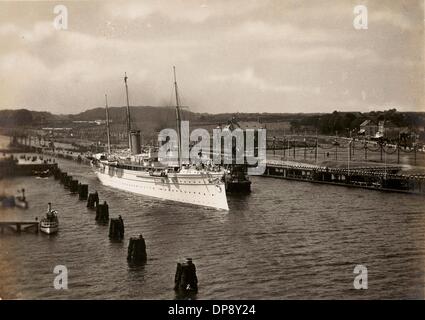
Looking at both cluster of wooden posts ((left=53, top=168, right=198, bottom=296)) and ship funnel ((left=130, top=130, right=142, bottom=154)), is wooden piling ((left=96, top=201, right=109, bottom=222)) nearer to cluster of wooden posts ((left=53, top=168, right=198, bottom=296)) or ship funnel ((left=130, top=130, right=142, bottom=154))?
cluster of wooden posts ((left=53, top=168, right=198, bottom=296))

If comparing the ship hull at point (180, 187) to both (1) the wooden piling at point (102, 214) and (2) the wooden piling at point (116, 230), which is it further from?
(2) the wooden piling at point (116, 230)

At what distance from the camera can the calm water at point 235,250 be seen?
71.1ft

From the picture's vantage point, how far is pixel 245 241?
2836cm

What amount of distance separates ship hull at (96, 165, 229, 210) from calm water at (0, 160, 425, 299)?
1094mm

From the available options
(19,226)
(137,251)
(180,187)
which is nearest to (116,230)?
(137,251)

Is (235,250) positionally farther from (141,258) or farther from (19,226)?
(19,226)

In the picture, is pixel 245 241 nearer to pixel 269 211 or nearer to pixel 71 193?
pixel 269 211

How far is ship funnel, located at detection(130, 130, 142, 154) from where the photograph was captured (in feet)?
168

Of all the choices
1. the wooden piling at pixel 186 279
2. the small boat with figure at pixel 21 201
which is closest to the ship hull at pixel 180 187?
the small boat with figure at pixel 21 201

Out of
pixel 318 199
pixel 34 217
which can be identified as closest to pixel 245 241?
pixel 34 217

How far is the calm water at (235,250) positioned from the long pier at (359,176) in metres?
5.33

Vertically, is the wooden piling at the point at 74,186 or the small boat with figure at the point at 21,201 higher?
the small boat with figure at the point at 21,201

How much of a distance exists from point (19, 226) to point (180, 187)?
1409cm
